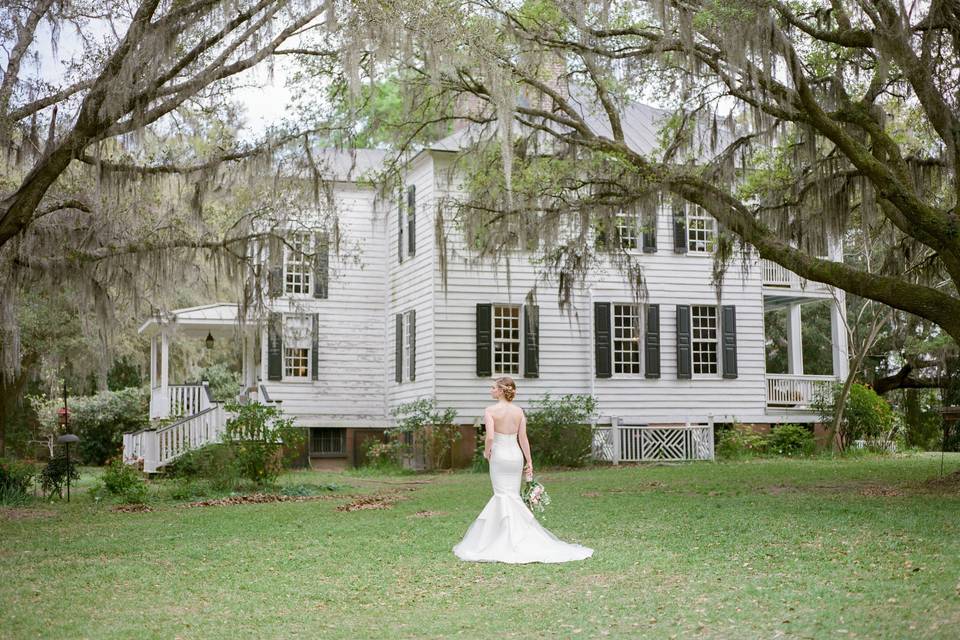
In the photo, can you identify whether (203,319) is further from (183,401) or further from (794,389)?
(794,389)

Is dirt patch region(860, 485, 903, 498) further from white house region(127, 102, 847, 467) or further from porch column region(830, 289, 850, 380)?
porch column region(830, 289, 850, 380)

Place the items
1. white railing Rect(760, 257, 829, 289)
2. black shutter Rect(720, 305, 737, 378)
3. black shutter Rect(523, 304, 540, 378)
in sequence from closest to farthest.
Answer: black shutter Rect(523, 304, 540, 378), black shutter Rect(720, 305, 737, 378), white railing Rect(760, 257, 829, 289)

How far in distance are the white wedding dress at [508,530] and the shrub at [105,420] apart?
20.0 metres

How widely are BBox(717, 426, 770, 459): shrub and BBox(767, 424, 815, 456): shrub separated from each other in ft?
0.49

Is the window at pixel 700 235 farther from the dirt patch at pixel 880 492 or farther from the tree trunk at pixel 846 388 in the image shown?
the dirt patch at pixel 880 492

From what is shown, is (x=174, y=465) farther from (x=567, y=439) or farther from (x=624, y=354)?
(x=624, y=354)

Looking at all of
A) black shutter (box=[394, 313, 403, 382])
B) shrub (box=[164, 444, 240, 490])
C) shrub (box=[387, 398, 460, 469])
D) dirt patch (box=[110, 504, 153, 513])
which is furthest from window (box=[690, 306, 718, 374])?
dirt patch (box=[110, 504, 153, 513])

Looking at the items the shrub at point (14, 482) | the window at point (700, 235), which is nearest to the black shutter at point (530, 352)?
the window at point (700, 235)

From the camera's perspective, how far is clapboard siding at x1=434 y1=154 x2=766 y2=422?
859 inches

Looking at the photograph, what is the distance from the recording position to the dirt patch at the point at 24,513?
1300 cm

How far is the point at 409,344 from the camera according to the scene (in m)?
22.9

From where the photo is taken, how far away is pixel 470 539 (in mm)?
8961

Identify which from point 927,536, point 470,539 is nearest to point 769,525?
point 927,536

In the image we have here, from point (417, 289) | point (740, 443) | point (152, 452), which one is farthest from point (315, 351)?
point (740, 443)
